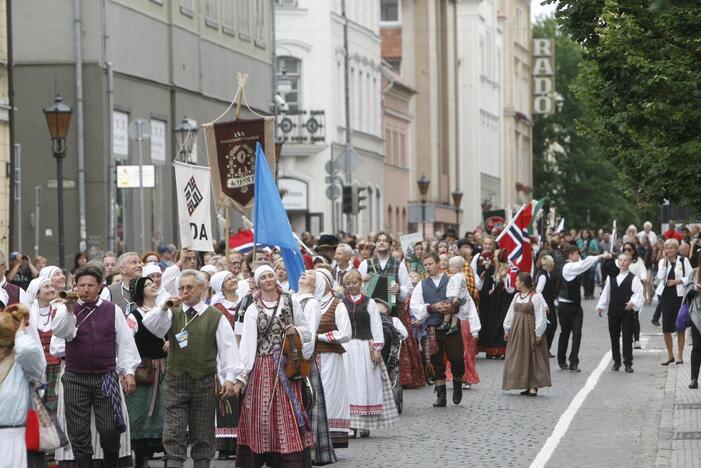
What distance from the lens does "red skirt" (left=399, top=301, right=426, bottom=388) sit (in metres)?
22.7

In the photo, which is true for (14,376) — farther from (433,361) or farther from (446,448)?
(433,361)

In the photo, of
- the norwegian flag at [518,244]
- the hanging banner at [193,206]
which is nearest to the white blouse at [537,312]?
the hanging banner at [193,206]

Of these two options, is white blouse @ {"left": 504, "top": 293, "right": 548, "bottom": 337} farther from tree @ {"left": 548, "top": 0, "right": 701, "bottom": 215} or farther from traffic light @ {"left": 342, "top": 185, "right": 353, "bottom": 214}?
traffic light @ {"left": 342, "top": 185, "right": 353, "bottom": 214}

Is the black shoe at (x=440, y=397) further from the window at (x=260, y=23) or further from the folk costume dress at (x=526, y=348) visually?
the window at (x=260, y=23)

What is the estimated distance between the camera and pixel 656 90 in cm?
1862

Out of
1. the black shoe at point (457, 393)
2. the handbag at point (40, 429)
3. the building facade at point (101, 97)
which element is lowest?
the black shoe at point (457, 393)

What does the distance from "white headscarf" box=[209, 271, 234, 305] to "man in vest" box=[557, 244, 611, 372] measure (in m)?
10.4

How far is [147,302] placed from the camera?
15.1 meters

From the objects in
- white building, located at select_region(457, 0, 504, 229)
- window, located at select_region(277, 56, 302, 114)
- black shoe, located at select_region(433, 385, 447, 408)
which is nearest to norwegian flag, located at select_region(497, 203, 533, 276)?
black shoe, located at select_region(433, 385, 447, 408)

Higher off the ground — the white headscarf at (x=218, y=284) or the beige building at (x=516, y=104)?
the beige building at (x=516, y=104)

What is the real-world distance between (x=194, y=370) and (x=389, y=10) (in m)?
69.3

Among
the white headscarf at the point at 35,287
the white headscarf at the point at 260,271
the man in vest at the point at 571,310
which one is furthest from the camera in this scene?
the man in vest at the point at 571,310

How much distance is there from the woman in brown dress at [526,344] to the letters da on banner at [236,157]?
3.90 meters

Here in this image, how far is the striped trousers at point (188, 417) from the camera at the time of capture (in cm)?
1373
